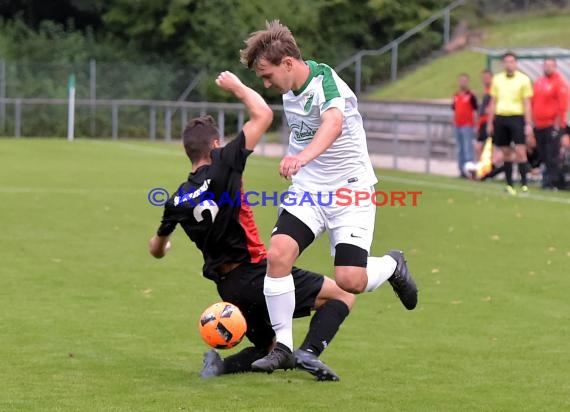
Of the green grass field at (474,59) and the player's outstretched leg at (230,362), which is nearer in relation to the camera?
the player's outstretched leg at (230,362)

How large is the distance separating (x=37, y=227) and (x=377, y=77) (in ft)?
92.3

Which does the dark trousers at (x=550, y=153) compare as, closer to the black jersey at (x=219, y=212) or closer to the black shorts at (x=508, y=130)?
the black shorts at (x=508, y=130)

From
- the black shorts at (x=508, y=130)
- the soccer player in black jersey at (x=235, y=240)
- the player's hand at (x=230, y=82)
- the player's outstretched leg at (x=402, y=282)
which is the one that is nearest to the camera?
the player's hand at (x=230, y=82)

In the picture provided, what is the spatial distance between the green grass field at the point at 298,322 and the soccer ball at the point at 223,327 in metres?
0.22

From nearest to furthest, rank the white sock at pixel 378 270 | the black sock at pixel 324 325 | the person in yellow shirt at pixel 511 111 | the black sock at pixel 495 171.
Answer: the black sock at pixel 324 325 < the white sock at pixel 378 270 < the person in yellow shirt at pixel 511 111 < the black sock at pixel 495 171

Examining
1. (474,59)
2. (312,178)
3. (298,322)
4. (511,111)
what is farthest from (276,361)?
(474,59)

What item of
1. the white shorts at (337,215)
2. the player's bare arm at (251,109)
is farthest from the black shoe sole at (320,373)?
the player's bare arm at (251,109)

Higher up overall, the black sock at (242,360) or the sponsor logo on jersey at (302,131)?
the sponsor logo on jersey at (302,131)

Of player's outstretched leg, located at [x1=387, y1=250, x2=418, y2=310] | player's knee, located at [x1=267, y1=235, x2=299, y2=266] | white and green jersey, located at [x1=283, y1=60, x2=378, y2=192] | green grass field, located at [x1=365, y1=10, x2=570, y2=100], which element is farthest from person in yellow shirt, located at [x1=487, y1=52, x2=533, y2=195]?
green grass field, located at [x1=365, y1=10, x2=570, y2=100]

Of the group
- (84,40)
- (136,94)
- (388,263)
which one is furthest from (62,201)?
(84,40)

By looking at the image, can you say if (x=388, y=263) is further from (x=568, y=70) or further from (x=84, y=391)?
(x=568, y=70)

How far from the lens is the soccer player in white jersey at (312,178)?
7188 mm

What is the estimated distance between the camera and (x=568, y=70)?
99.3 feet

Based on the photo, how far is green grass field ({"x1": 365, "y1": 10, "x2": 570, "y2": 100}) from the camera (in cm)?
3900
